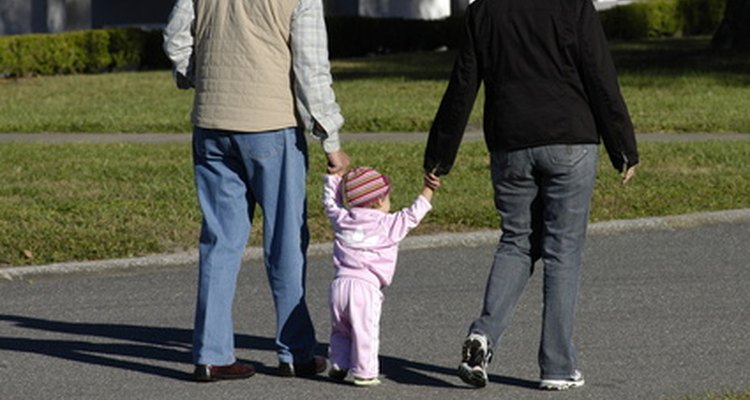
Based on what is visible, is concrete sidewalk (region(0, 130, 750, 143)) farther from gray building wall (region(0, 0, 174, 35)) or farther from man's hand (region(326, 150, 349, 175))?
gray building wall (region(0, 0, 174, 35))

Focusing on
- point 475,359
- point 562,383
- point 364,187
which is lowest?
point 562,383

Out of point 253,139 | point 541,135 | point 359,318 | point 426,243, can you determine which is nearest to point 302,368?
point 359,318

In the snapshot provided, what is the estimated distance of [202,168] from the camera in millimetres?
7078

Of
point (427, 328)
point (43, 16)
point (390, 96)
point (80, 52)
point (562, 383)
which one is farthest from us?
point (43, 16)

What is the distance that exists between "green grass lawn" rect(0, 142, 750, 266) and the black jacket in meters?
4.23

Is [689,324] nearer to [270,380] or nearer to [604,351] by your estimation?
[604,351]

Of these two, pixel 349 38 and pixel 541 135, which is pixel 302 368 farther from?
pixel 349 38

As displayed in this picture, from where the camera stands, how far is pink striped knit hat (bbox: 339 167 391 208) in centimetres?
688

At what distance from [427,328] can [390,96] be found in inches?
563

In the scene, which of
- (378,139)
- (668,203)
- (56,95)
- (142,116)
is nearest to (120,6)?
(56,95)

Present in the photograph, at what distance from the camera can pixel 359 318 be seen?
22.5ft


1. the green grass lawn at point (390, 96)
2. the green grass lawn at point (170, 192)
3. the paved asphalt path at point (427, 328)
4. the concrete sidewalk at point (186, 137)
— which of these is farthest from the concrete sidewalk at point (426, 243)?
the green grass lawn at point (390, 96)

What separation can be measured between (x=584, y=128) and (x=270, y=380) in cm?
168

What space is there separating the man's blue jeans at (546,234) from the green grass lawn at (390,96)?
37.1 feet
